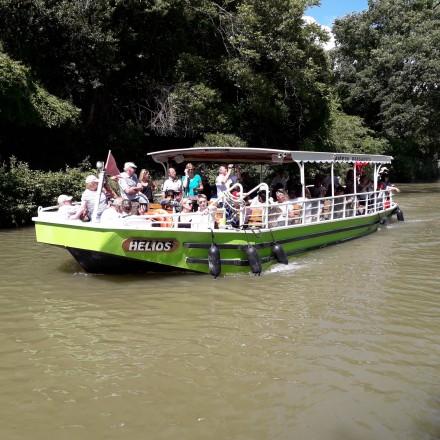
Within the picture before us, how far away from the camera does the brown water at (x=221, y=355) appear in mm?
4688

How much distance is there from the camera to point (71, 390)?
5.25 m

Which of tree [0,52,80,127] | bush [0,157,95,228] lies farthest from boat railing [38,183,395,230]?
tree [0,52,80,127]

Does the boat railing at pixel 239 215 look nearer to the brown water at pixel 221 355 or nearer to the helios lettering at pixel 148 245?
the helios lettering at pixel 148 245

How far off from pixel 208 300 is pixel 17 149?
52.1 feet

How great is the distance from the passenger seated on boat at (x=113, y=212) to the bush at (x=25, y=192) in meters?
→ 8.45

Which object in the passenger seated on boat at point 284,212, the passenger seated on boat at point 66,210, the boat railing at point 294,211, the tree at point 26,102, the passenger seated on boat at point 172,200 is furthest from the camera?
the tree at point 26,102

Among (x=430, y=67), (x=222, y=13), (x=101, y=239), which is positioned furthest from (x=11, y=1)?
(x=430, y=67)

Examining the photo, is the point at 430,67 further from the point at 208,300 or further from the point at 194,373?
the point at 194,373

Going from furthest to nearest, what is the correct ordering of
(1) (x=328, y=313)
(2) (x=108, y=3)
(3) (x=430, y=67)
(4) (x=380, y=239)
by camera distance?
(3) (x=430, y=67), (2) (x=108, y=3), (4) (x=380, y=239), (1) (x=328, y=313)

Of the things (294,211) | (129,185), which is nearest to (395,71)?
(294,211)

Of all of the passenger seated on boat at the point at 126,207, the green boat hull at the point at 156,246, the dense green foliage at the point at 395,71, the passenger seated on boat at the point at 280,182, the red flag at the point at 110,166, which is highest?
the dense green foliage at the point at 395,71

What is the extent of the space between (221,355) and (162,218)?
434cm

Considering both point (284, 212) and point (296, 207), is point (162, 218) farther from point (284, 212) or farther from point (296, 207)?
point (296, 207)

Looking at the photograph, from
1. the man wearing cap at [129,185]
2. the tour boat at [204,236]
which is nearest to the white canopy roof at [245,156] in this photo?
the tour boat at [204,236]
